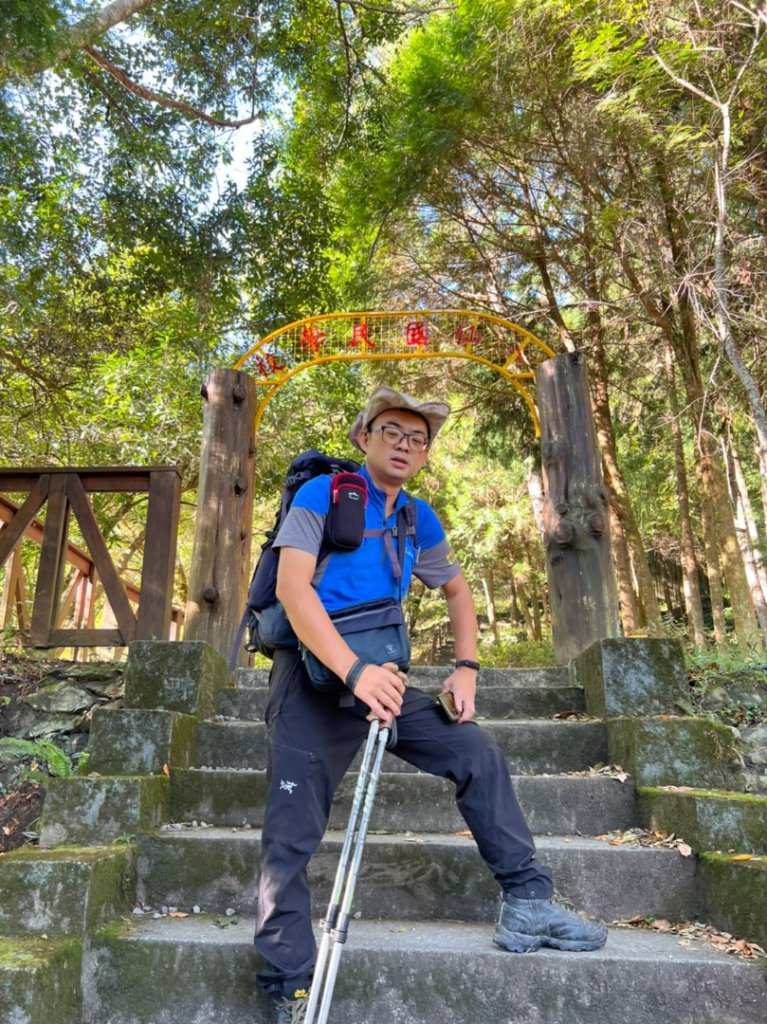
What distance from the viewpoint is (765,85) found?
6398 millimetres

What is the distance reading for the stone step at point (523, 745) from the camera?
3.31 meters

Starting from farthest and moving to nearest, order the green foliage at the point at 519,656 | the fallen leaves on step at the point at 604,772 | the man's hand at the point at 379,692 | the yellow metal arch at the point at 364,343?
the green foliage at the point at 519,656 → the yellow metal arch at the point at 364,343 → the fallen leaves on step at the point at 604,772 → the man's hand at the point at 379,692

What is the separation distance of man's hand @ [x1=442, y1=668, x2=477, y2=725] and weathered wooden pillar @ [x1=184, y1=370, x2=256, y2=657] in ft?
8.25

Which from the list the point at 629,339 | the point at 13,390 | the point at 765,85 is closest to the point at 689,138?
the point at 765,85

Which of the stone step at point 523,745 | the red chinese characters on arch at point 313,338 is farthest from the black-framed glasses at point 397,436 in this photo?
the red chinese characters on arch at point 313,338

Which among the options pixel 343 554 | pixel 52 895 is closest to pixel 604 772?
pixel 343 554

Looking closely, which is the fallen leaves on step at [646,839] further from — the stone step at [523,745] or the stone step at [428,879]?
the stone step at [523,745]

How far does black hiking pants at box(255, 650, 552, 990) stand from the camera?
2.04 m

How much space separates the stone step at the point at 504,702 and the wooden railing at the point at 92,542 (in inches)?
40.9

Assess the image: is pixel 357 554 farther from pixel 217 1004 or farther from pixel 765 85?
pixel 765 85

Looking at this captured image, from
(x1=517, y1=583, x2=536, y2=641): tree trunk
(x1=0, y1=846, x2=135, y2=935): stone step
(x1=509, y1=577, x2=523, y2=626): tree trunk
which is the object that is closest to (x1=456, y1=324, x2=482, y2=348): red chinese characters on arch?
(x1=0, y1=846, x2=135, y2=935): stone step

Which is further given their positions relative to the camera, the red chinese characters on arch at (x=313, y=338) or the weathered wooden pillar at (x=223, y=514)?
the red chinese characters on arch at (x=313, y=338)

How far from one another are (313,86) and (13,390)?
5.09m

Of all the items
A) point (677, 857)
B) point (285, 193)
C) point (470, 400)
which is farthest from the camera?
point (470, 400)
